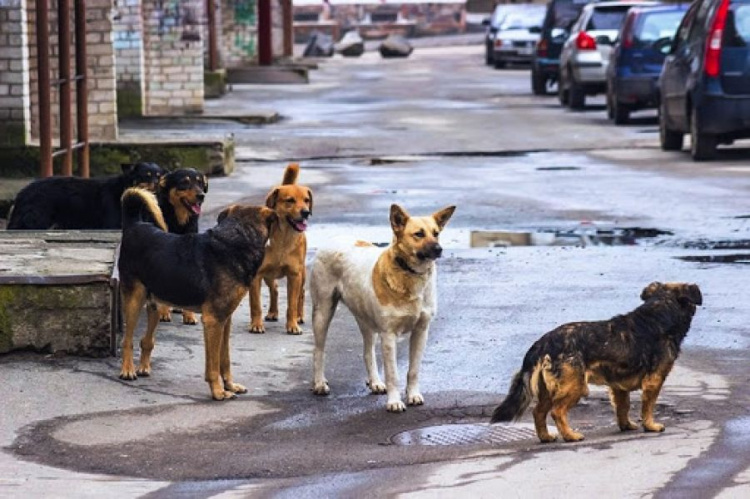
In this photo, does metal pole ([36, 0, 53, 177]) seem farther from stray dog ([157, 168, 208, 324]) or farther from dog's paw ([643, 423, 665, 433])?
dog's paw ([643, 423, 665, 433])

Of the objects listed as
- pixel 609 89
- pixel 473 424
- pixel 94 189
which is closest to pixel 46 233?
pixel 94 189

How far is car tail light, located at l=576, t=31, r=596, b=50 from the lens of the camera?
31.7 metres

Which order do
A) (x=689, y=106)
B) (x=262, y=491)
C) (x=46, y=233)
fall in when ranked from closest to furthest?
(x=262, y=491) → (x=46, y=233) → (x=689, y=106)

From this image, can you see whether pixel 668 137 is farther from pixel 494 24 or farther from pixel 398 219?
pixel 494 24

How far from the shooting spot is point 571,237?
1466 cm

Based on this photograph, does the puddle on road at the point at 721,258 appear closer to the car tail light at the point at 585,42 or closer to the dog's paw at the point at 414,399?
the dog's paw at the point at 414,399

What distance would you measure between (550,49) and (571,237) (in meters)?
24.0

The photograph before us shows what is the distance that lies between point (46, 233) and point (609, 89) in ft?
59.3

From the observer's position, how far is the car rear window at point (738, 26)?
1997 centimetres

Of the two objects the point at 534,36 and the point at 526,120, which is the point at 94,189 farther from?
the point at 534,36

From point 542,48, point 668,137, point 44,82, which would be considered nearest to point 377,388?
point 44,82

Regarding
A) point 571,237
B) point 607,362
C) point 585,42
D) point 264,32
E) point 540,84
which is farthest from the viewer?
point 264,32

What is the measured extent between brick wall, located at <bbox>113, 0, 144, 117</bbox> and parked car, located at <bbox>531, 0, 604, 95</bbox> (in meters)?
12.9

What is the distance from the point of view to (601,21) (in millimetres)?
32812
